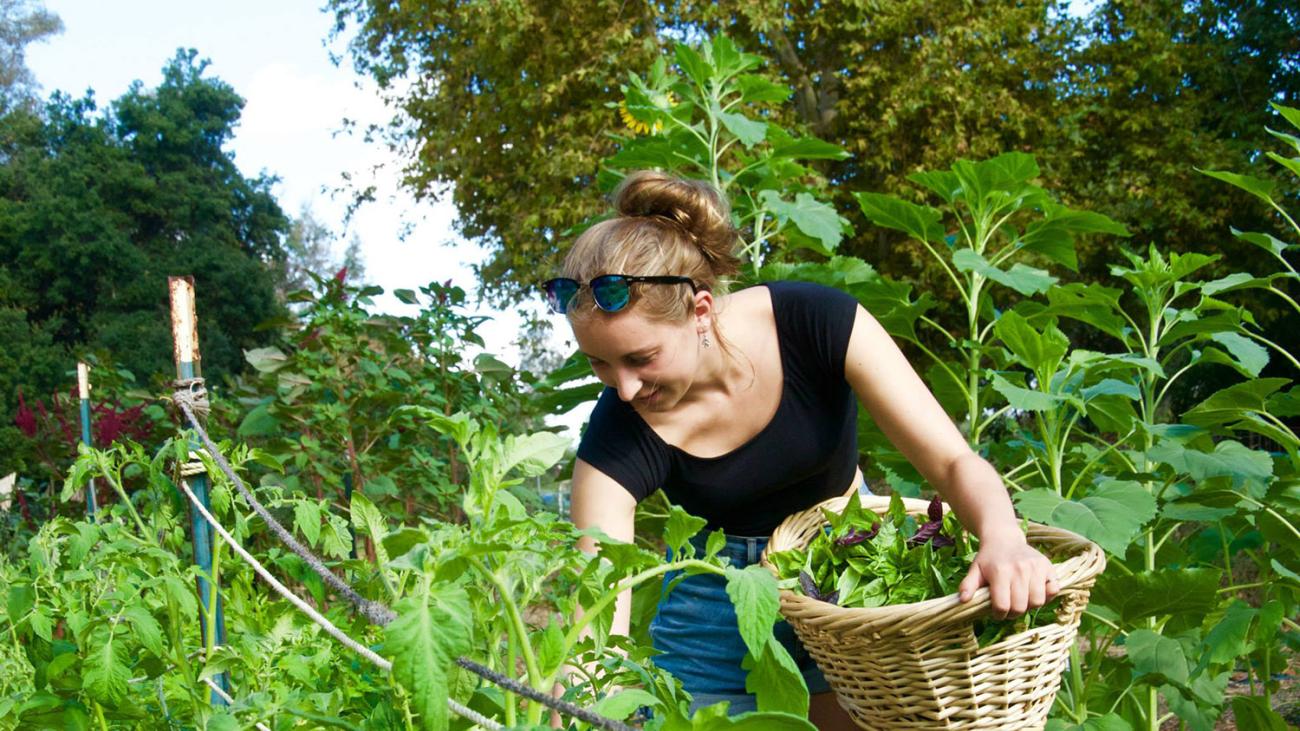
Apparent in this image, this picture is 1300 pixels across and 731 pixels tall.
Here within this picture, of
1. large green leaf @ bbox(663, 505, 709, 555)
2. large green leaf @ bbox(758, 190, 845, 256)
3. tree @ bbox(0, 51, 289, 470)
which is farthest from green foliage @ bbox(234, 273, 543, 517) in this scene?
tree @ bbox(0, 51, 289, 470)

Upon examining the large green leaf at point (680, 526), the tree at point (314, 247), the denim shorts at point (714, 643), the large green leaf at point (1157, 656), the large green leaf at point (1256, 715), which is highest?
the tree at point (314, 247)

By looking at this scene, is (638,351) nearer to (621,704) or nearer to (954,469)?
(954,469)

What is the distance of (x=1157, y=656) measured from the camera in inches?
86.0

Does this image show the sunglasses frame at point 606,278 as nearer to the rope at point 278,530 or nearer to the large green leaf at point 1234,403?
the rope at point 278,530

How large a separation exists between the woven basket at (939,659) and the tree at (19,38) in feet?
107

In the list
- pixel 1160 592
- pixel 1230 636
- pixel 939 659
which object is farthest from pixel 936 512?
pixel 1230 636

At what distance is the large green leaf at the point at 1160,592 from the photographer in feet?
6.50

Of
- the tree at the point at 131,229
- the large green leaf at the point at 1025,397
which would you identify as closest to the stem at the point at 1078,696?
the large green leaf at the point at 1025,397

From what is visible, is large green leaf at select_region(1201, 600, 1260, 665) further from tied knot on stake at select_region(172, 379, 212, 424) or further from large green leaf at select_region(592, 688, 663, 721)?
tied knot on stake at select_region(172, 379, 212, 424)

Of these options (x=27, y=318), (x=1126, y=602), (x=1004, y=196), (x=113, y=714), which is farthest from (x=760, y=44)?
(x=27, y=318)

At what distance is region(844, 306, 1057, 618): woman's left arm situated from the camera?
1301 millimetres

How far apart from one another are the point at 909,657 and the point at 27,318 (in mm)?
27150

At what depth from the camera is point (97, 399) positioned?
4.92 meters

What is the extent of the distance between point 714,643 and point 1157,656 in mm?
886
